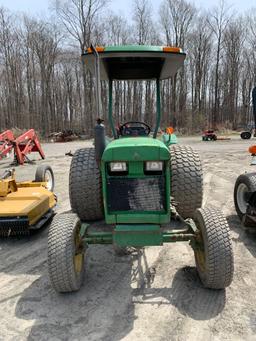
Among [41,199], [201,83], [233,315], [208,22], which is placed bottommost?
[233,315]

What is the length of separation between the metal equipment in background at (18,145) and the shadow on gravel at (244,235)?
7.45 m

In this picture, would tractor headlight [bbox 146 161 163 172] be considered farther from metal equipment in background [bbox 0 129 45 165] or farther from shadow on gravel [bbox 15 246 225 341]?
metal equipment in background [bbox 0 129 45 165]

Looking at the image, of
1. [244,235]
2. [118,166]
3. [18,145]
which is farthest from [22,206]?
[18,145]

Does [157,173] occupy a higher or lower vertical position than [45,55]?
lower

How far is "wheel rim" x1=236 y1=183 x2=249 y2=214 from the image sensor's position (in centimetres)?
527

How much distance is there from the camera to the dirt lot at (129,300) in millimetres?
2727

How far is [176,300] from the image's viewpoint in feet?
10.3

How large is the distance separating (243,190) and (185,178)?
1.53 meters

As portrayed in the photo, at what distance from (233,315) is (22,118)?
35789mm

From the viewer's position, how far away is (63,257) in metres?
3.12

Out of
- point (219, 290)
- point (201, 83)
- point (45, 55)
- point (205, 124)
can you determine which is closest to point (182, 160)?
point (219, 290)

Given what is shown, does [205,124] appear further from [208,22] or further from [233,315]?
[233,315]

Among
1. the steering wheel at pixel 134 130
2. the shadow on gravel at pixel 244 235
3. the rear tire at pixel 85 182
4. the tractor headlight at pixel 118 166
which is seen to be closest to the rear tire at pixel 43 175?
the rear tire at pixel 85 182

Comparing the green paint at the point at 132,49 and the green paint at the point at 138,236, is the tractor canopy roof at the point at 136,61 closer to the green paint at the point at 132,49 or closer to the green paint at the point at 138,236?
the green paint at the point at 132,49
